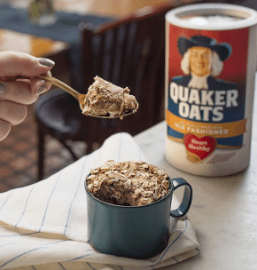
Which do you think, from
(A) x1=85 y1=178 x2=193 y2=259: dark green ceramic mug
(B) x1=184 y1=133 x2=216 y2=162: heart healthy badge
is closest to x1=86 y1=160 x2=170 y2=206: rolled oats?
(A) x1=85 y1=178 x2=193 y2=259: dark green ceramic mug

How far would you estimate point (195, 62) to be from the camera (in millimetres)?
576

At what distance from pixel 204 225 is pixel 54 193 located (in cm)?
21

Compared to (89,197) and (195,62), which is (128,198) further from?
(195,62)

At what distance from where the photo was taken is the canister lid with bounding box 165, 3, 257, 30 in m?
0.56

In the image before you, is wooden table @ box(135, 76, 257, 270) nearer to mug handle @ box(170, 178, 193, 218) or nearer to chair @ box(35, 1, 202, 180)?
mug handle @ box(170, 178, 193, 218)

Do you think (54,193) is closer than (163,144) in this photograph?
Yes

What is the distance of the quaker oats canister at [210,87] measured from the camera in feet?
1.85

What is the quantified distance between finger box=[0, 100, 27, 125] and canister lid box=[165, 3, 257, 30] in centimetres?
26

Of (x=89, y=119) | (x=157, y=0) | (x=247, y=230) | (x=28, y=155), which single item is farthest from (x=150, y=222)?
(x=157, y=0)

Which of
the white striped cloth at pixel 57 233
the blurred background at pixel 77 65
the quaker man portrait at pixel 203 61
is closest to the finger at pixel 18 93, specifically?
the white striped cloth at pixel 57 233

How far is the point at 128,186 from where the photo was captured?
472 mm

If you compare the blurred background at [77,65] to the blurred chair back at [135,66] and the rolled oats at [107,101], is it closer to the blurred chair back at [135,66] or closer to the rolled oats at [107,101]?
the blurred chair back at [135,66]

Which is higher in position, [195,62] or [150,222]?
[195,62]

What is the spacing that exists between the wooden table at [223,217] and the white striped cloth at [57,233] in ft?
0.08
